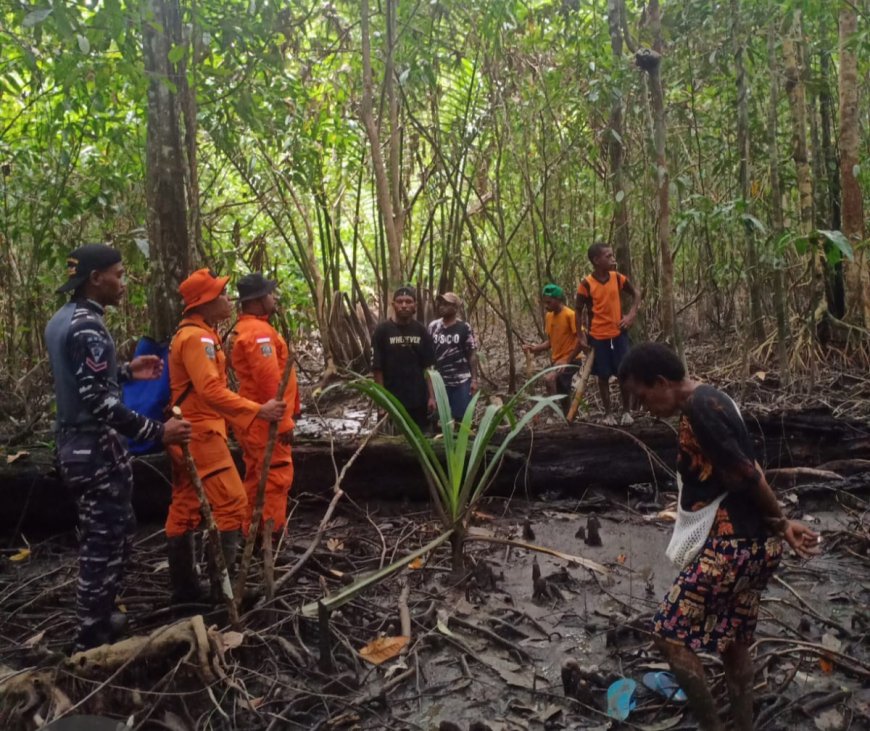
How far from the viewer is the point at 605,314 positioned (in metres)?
6.52

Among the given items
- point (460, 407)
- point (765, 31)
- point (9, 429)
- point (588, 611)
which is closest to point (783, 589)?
point (588, 611)

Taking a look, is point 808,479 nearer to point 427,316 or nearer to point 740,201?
A: point 740,201

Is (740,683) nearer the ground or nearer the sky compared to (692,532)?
nearer the ground

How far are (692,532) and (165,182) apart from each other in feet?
11.5

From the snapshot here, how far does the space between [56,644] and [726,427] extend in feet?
10.8

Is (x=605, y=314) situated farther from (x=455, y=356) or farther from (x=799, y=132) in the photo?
(x=799, y=132)

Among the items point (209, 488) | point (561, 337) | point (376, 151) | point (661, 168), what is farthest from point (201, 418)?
point (561, 337)

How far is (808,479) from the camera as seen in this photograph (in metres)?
5.37

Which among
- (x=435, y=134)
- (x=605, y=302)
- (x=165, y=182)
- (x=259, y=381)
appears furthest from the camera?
(x=435, y=134)

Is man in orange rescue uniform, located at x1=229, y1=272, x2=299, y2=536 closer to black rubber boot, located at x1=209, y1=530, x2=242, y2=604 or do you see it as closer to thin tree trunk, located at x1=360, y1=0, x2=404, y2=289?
black rubber boot, located at x1=209, y1=530, x2=242, y2=604

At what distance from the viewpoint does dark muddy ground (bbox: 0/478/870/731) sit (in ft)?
9.64

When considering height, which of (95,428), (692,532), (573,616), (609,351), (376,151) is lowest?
(573,616)

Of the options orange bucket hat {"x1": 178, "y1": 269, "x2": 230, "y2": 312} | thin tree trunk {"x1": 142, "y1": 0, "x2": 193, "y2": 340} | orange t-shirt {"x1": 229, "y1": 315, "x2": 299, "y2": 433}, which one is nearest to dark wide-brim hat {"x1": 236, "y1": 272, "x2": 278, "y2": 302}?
orange t-shirt {"x1": 229, "y1": 315, "x2": 299, "y2": 433}

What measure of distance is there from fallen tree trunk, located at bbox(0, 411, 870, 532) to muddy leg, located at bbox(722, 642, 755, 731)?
9.01 feet
